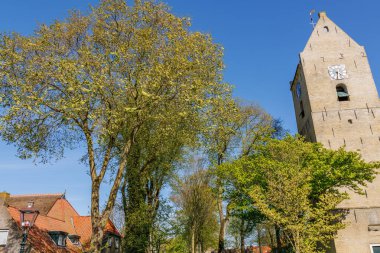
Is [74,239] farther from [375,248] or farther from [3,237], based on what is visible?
[375,248]

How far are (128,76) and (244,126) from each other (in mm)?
22058

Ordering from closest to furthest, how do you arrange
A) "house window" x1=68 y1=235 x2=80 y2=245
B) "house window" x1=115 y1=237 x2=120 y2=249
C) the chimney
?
the chimney, "house window" x1=68 y1=235 x2=80 y2=245, "house window" x1=115 y1=237 x2=120 y2=249

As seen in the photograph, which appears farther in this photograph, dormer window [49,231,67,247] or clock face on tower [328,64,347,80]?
clock face on tower [328,64,347,80]

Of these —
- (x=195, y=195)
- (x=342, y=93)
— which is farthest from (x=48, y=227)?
(x=342, y=93)

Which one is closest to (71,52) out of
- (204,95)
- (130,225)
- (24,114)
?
(24,114)

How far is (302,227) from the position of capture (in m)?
18.1

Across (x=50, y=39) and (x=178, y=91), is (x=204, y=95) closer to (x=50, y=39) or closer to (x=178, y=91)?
(x=178, y=91)

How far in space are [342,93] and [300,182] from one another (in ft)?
56.2

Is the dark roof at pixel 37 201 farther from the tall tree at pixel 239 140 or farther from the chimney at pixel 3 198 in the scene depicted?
the tall tree at pixel 239 140

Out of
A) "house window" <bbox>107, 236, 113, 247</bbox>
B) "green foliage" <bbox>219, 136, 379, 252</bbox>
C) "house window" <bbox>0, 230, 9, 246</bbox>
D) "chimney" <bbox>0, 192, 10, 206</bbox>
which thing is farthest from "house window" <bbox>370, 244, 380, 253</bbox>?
"chimney" <bbox>0, 192, 10, 206</bbox>

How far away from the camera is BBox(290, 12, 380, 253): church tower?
28516 mm

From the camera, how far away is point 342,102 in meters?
32.5

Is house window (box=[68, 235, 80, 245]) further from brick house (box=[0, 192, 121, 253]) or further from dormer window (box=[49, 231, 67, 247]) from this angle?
dormer window (box=[49, 231, 67, 247])

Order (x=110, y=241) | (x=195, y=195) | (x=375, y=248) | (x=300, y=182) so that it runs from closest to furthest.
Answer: (x=300, y=182) < (x=375, y=248) < (x=195, y=195) < (x=110, y=241)
